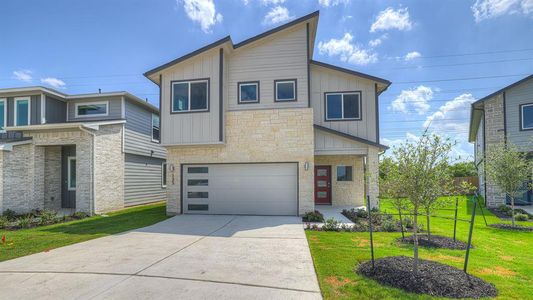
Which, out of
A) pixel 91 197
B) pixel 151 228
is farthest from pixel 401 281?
pixel 91 197

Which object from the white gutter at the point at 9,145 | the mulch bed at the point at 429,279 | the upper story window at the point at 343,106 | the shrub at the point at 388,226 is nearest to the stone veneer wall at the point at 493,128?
the upper story window at the point at 343,106

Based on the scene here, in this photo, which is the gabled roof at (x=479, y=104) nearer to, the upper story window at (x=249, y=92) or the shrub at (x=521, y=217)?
the shrub at (x=521, y=217)

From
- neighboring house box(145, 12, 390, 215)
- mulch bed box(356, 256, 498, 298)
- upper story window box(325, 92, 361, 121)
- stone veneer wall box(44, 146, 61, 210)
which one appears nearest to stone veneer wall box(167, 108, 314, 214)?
neighboring house box(145, 12, 390, 215)

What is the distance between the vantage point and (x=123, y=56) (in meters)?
16.2

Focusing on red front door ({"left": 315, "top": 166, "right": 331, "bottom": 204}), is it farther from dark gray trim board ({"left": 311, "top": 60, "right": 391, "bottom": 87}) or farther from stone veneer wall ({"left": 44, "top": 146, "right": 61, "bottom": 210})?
stone veneer wall ({"left": 44, "top": 146, "right": 61, "bottom": 210})

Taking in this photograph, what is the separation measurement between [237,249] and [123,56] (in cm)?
1450

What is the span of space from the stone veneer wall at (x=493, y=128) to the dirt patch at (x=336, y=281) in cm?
1387

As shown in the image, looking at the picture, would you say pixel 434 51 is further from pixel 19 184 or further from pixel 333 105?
pixel 19 184

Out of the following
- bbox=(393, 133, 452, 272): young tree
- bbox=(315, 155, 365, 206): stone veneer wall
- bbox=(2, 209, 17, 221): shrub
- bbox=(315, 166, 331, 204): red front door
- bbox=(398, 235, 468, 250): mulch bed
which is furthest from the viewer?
bbox=(315, 166, 331, 204): red front door

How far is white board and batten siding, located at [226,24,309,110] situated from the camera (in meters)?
11.7

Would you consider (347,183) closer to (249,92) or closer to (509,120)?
(249,92)

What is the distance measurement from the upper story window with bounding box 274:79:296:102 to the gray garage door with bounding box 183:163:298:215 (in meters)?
2.75

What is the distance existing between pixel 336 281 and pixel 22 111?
53.5 ft

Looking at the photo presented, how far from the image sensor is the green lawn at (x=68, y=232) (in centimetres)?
688
